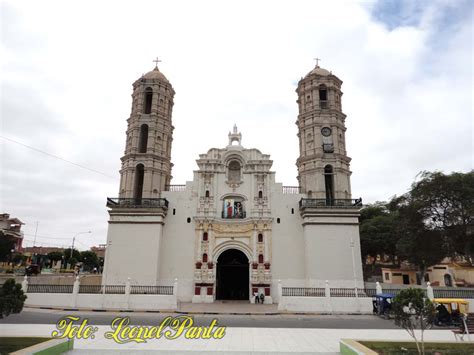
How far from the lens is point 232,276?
2706 centimetres

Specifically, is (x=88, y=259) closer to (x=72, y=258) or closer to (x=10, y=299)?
(x=72, y=258)

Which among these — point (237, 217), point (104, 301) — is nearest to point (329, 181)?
point (237, 217)

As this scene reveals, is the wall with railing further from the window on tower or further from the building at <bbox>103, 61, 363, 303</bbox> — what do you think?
the window on tower

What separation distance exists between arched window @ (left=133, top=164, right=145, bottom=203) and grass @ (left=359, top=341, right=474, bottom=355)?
75.4ft

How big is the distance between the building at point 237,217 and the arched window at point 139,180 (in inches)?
0.7

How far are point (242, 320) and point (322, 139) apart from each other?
17866 millimetres

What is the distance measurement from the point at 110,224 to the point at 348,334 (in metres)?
20.0

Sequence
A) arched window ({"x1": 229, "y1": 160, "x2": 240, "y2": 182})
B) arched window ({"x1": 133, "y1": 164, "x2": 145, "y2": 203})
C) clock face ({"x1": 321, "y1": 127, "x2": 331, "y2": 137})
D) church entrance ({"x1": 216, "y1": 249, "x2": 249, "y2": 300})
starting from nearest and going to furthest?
church entrance ({"x1": 216, "y1": 249, "x2": 249, "y2": 300}) → arched window ({"x1": 229, "y1": 160, "x2": 240, "y2": 182}) → arched window ({"x1": 133, "y1": 164, "x2": 145, "y2": 203}) → clock face ({"x1": 321, "y1": 127, "x2": 331, "y2": 137})

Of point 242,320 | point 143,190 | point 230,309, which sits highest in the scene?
point 143,190

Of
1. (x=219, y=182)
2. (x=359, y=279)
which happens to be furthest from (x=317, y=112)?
(x=359, y=279)

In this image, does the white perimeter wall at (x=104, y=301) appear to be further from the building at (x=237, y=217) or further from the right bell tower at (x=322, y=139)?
the right bell tower at (x=322, y=139)

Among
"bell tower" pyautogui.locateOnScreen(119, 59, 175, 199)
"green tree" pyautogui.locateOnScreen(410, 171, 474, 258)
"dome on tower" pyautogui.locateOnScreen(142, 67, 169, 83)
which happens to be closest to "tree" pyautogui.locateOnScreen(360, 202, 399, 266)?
"green tree" pyautogui.locateOnScreen(410, 171, 474, 258)

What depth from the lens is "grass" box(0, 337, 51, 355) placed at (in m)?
8.63

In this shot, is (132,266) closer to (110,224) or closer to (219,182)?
(110,224)
